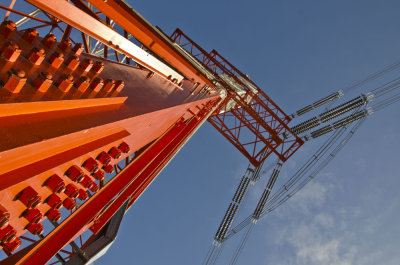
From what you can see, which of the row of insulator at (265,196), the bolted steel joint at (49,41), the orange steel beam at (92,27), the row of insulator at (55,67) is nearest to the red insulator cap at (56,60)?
the row of insulator at (55,67)

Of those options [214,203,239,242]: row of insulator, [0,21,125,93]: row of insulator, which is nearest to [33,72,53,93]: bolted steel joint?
[0,21,125,93]: row of insulator

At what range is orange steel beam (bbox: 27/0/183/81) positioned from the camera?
2910 millimetres

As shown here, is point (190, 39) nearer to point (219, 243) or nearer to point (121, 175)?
point (219, 243)

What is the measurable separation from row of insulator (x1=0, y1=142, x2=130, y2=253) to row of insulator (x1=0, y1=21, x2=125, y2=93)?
86 centimetres

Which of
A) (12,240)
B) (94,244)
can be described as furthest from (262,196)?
(12,240)

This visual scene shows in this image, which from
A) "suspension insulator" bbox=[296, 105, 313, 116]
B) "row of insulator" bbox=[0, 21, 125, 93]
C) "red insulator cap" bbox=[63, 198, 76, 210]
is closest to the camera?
"row of insulator" bbox=[0, 21, 125, 93]

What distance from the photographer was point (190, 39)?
19516 mm

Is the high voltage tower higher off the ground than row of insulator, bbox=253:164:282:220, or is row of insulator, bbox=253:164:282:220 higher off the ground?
the high voltage tower

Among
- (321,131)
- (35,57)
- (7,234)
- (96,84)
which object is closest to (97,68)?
(96,84)

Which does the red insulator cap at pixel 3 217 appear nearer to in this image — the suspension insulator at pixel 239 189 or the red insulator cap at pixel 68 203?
the red insulator cap at pixel 68 203

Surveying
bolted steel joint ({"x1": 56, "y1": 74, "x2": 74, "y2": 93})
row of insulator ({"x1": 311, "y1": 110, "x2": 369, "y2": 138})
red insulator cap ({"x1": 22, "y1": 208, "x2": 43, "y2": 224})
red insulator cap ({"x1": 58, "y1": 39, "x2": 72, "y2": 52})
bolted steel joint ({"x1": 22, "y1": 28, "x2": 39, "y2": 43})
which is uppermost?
bolted steel joint ({"x1": 22, "y1": 28, "x2": 39, "y2": 43})

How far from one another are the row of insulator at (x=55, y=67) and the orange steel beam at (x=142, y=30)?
1256mm

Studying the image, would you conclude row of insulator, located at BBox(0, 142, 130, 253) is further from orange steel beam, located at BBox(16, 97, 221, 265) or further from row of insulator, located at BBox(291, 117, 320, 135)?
row of insulator, located at BBox(291, 117, 320, 135)

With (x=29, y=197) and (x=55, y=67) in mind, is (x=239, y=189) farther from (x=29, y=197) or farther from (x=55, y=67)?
(x=29, y=197)
